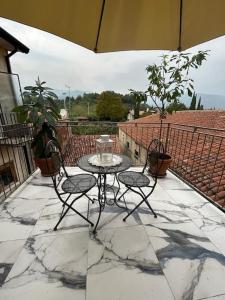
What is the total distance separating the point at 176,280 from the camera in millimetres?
1288

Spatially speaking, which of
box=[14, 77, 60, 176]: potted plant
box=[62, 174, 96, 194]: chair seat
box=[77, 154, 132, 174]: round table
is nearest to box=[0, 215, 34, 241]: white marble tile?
box=[62, 174, 96, 194]: chair seat

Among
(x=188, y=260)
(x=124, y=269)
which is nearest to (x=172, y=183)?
(x=188, y=260)

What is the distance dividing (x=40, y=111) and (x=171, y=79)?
2193 mm

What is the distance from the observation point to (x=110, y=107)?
17.8 m

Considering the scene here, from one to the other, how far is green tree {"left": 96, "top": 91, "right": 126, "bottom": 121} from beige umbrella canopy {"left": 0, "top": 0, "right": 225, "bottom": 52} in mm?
16165

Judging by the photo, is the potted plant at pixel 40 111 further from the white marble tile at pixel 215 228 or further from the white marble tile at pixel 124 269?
the white marble tile at pixel 215 228

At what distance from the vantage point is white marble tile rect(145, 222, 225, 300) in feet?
4.06

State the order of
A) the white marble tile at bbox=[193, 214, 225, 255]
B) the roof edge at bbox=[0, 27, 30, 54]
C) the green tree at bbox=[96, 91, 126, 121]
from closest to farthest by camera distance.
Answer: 1. the white marble tile at bbox=[193, 214, 225, 255]
2. the roof edge at bbox=[0, 27, 30, 54]
3. the green tree at bbox=[96, 91, 126, 121]

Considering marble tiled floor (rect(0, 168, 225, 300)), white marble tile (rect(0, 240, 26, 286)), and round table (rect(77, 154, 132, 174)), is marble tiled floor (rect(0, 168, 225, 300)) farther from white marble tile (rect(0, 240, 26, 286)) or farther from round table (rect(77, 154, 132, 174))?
round table (rect(77, 154, 132, 174))

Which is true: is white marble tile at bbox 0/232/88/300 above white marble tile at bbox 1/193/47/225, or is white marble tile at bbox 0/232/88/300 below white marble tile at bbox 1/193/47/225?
above

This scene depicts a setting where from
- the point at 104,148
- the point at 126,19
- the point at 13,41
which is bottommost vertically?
the point at 104,148

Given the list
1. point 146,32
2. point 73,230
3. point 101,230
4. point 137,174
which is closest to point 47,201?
point 73,230

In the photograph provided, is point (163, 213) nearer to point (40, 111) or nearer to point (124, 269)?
point (124, 269)

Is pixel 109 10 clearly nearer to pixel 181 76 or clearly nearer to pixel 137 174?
pixel 137 174
